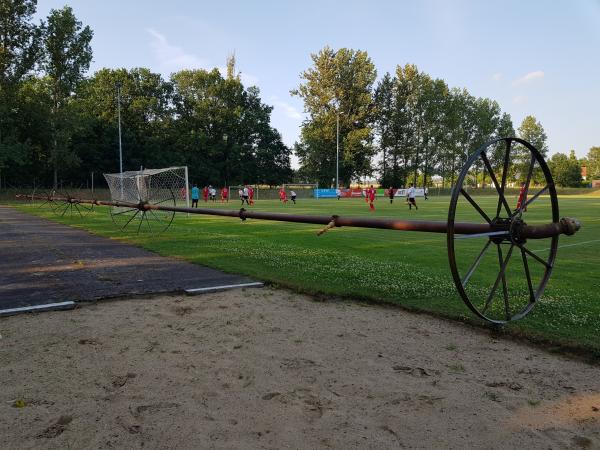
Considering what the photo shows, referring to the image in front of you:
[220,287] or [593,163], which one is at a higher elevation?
[593,163]

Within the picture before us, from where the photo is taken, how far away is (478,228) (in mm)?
4707

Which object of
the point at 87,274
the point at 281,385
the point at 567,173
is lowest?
the point at 281,385

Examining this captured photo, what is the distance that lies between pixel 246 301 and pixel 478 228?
Result: 138 inches

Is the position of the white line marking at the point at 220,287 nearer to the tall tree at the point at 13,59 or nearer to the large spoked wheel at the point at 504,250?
the large spoked wheel at the point at 504,250

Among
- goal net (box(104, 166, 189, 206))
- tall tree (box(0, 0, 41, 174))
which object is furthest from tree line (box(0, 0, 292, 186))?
goal net (box(104, 166, 189, 206))

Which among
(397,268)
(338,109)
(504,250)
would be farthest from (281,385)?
(338,109)

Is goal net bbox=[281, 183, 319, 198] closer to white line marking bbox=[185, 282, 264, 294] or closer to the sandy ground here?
white line marking bbox=[185, 282, 264, 294]

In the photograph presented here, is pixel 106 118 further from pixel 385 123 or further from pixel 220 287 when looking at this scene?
pixel 220 287

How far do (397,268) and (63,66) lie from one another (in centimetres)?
6136

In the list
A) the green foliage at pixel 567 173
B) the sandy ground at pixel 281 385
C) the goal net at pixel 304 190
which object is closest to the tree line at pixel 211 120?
the goal net at pixel 304 190

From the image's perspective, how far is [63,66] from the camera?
56969mm

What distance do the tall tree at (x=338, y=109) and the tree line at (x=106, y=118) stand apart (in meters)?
8.54

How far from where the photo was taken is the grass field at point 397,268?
5.73 m

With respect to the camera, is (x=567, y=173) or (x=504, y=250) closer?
(x=504, y=250)
